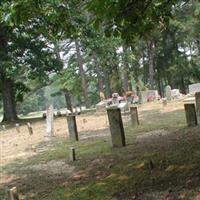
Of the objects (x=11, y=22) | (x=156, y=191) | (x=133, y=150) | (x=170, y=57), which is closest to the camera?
→ (x=156, y=191)

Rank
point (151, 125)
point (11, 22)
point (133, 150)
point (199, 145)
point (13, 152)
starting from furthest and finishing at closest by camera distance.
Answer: point (151, 125) → point (13, 152) → point (133, 150) → point (199, 145) → point (11, 22)

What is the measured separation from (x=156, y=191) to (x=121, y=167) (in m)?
2.22

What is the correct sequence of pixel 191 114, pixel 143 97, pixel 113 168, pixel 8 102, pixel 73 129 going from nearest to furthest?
pixel 113 168, pixel 191 114, pixel 73 129, pixel 8 102, pixel 143 97

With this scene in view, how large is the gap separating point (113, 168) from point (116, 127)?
2.64 meters

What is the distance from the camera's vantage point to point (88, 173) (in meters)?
8.82

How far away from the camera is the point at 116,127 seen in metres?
11.4

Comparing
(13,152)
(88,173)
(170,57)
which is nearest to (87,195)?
(88,173)

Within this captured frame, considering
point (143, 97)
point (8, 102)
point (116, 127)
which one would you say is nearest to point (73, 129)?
point (116, 127)

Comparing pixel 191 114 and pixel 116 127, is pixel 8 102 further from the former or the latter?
pixel 116 127

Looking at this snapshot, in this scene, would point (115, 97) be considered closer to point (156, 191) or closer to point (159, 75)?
point (156, 191)

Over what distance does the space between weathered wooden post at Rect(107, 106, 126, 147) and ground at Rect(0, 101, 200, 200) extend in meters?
0.20

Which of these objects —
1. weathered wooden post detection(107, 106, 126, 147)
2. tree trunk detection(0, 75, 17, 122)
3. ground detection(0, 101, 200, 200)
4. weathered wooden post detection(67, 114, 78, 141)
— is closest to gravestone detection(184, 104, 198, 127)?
ground detection(0, 101, 200, 200)

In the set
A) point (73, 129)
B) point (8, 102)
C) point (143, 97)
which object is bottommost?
point (73, 129)

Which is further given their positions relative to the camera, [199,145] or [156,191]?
[199,145]
